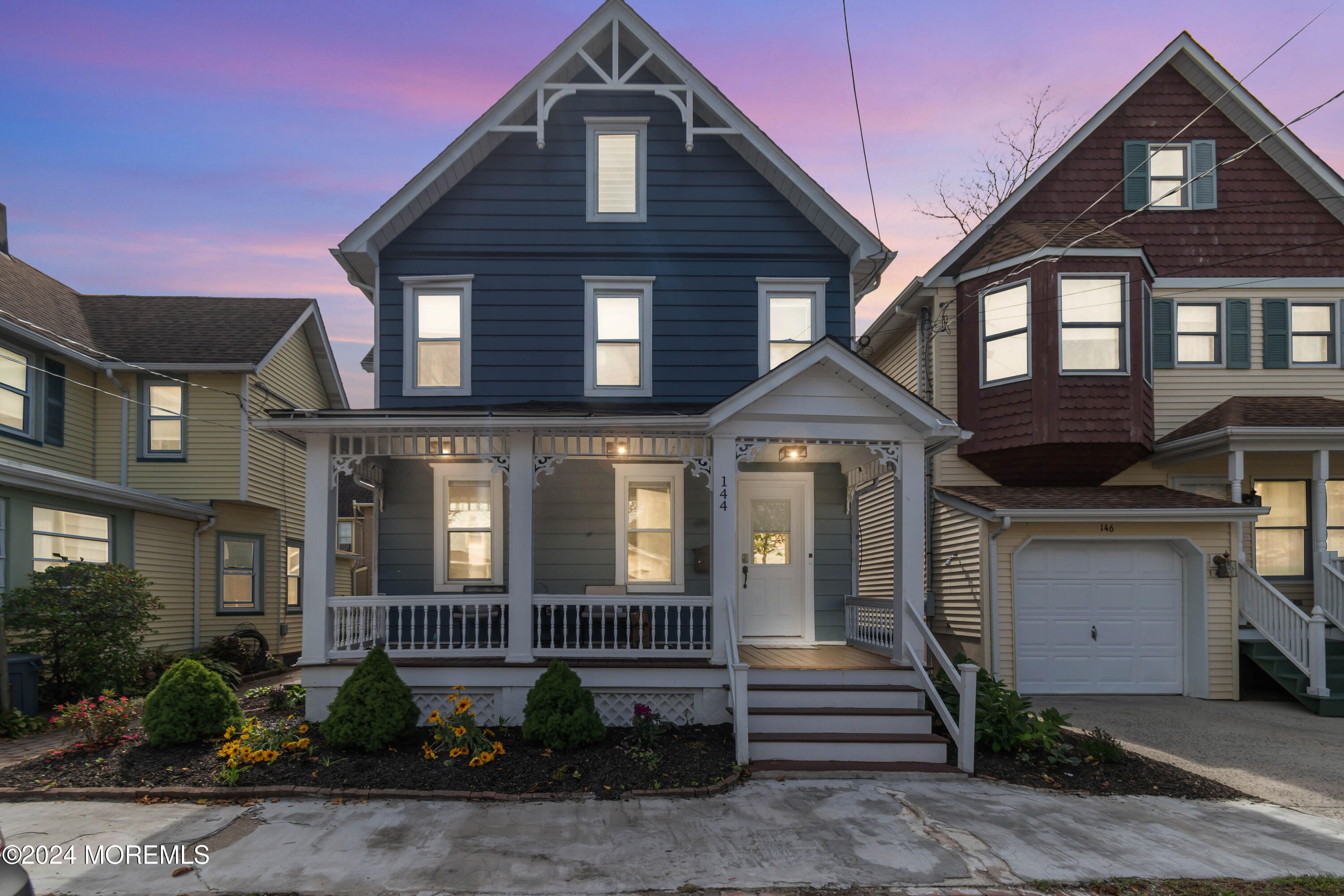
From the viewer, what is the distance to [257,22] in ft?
39.6

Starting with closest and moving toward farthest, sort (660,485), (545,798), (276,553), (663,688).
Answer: (545,798)
(663,688)
(660,485)
(276,553)

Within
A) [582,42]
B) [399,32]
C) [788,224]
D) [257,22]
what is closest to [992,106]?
[788,224]

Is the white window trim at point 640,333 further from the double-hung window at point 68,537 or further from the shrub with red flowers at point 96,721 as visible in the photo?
the double-hung window at point 68,537

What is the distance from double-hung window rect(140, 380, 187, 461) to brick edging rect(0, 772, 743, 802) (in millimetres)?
10222

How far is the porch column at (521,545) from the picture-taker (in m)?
8.58

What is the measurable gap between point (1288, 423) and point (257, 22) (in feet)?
53.8

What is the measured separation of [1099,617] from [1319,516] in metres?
3.49

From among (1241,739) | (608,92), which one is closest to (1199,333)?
(1241,739)

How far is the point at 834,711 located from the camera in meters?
7.85

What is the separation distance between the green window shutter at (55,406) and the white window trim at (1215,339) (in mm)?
18629

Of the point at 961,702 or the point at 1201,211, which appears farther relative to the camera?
the point at 1201,211

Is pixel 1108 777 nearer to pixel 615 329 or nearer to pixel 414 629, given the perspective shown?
pixel 414 629

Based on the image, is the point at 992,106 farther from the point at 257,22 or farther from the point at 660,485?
the point at 257,22

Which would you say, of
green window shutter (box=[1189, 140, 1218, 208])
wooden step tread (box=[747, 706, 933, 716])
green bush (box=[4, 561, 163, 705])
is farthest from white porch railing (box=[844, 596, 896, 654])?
green bush (box=[4, 561, 163, 705])
